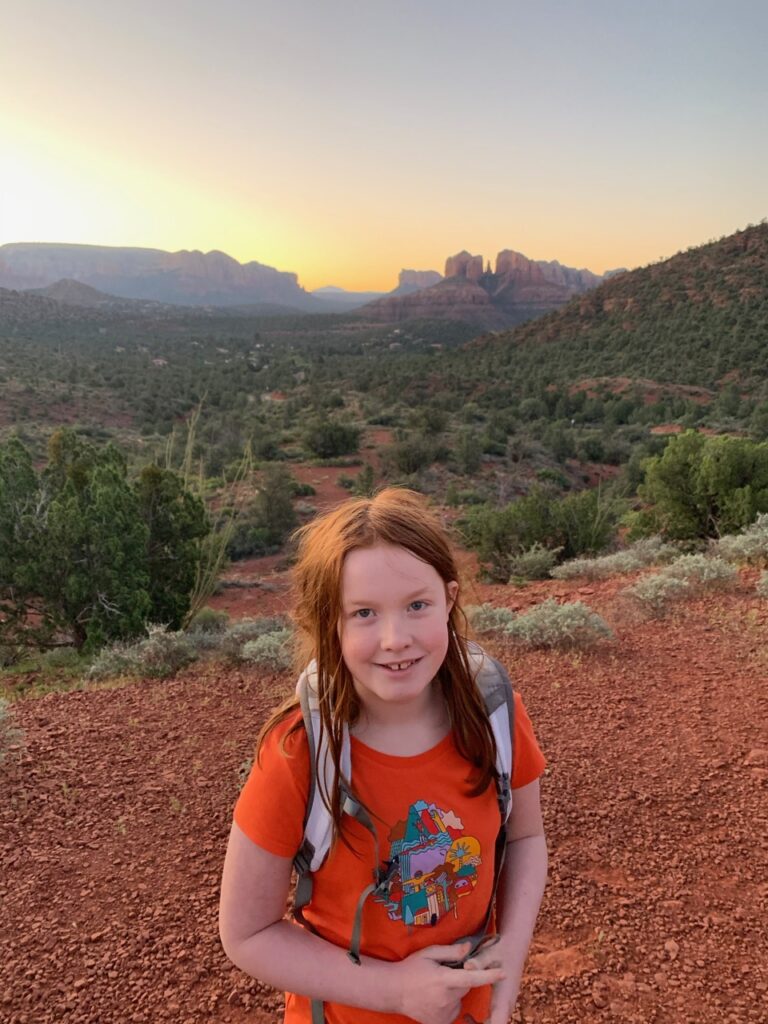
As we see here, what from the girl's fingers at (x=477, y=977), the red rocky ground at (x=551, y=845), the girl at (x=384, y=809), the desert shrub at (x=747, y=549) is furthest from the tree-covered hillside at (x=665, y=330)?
the girl's fingers at (x=477, y=977)

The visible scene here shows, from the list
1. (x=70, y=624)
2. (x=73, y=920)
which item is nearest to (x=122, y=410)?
(x=70, y=624)

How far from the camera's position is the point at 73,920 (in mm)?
2604

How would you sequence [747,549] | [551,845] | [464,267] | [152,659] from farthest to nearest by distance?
[464,267], [747,549], [152,659], [551,845]

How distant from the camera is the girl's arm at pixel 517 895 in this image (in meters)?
1.18

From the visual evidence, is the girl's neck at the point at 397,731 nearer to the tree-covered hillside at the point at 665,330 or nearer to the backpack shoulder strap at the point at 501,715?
the backpack shoulder strap at the point at 501,715

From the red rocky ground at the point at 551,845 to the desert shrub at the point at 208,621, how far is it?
10.7ft

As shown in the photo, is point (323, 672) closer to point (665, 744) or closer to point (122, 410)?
point (665, 744)

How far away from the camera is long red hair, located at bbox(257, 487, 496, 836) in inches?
44.6

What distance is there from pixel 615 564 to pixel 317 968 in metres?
7.53

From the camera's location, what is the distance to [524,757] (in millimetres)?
1270

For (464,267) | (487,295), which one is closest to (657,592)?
(487,295)

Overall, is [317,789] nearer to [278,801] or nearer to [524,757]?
[278,801]

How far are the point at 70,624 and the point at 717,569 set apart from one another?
7010mm

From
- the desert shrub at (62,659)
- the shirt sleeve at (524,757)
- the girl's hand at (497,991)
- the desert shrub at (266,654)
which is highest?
the shirt sleeve at (524,757)
